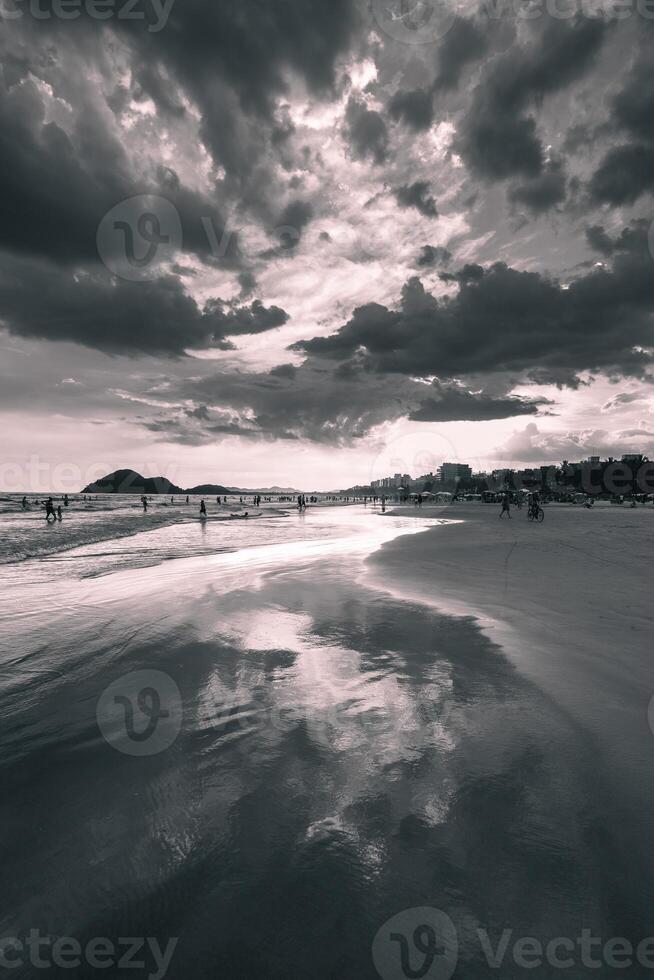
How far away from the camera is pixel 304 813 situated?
2.72 metres

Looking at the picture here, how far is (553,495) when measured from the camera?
126250 mm

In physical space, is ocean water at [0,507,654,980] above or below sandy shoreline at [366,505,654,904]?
above

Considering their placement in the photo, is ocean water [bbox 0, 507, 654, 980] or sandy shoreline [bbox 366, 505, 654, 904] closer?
ocean water [bbox 0, 507, 654, 980]

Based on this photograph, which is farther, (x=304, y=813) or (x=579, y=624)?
(x=579, y=624)

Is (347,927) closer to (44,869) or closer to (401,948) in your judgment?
(401,948)

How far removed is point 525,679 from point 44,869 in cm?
440

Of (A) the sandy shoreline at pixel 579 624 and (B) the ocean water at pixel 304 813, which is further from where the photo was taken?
(A) the sandy shoreline at pixel 579 624

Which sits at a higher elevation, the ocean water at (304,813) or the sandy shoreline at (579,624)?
the ocean water at (304,813)

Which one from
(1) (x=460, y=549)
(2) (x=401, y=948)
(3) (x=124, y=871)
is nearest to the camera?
(2) (x=401, y=948)

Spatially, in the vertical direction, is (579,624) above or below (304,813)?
below

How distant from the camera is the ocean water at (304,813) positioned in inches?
77.6

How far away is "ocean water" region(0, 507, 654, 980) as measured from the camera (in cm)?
197

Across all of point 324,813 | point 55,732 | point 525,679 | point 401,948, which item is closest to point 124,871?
point 324,813

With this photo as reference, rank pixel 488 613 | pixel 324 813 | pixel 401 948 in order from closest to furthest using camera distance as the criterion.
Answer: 1. pixel 401 948
2. pixel 324 813
3. pixel 488 613
